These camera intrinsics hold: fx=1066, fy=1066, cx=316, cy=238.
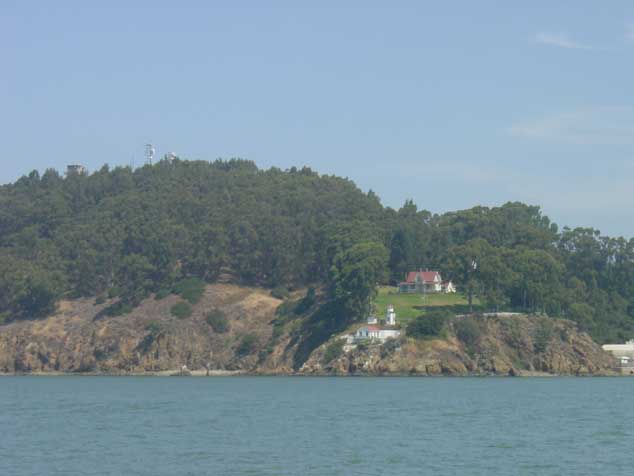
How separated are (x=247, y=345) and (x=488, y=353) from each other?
113 ft

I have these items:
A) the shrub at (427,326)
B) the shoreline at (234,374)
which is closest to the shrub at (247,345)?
the shoreline at (234,374)

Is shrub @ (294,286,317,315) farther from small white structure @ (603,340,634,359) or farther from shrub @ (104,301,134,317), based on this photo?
small white structure @ (603,340,634,359)

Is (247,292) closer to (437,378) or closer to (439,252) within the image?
(439,252)

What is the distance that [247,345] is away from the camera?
479 feet

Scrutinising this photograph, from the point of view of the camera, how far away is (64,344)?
15188cm

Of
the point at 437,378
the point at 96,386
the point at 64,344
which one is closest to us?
the point at 96,386

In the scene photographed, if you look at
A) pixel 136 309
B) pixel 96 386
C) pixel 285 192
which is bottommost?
pixel 96 386

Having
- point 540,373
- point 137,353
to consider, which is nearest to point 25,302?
point 137,353

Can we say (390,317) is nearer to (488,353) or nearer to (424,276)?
(488,353)

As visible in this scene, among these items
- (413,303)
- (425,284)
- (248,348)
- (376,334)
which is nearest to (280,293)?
(248,348)

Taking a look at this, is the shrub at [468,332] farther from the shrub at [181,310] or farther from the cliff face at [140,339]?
the shrub at [181,310]

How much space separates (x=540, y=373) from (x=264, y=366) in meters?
36.1

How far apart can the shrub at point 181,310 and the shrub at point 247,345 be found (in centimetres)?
1064

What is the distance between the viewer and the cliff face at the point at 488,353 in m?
Result: 129
